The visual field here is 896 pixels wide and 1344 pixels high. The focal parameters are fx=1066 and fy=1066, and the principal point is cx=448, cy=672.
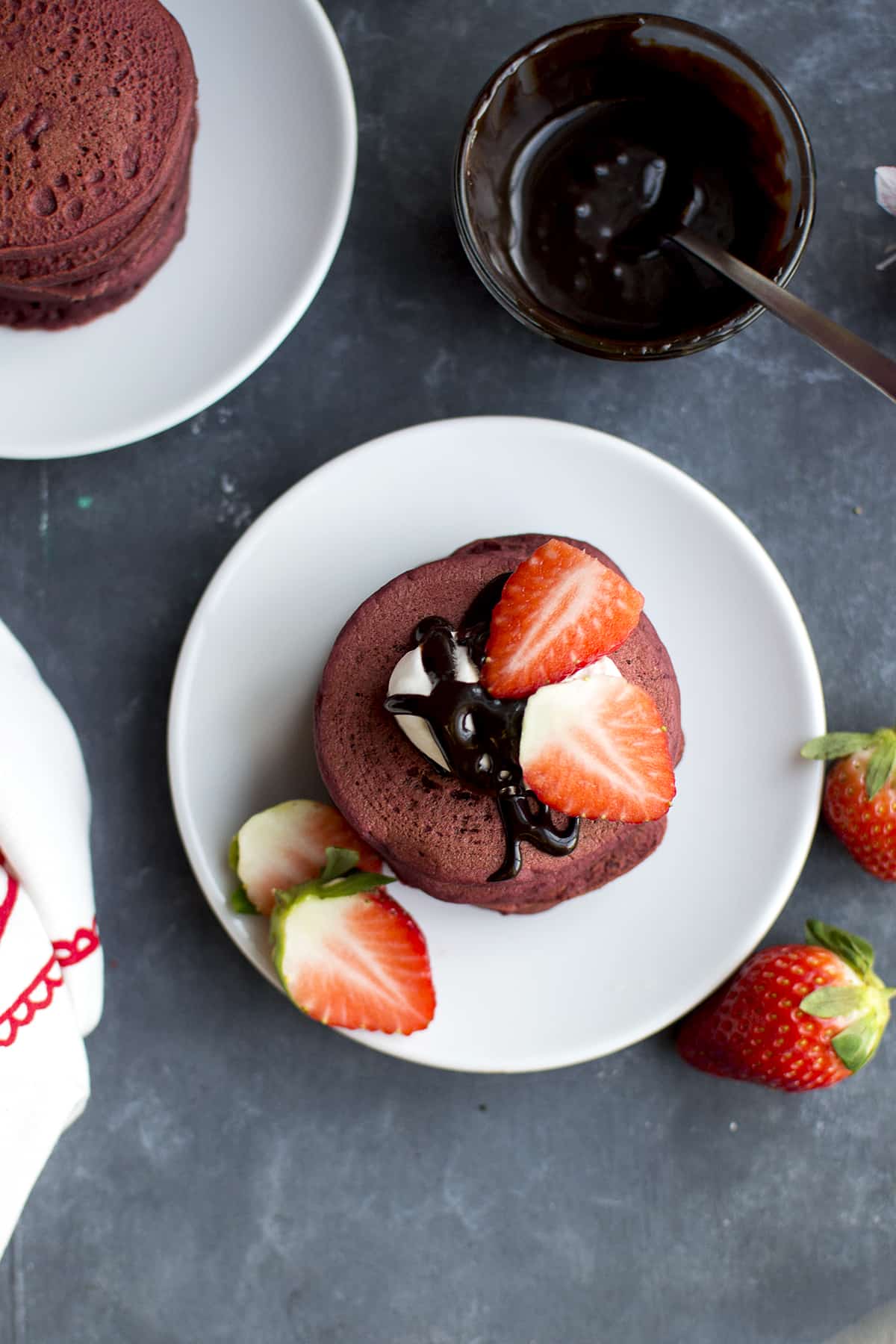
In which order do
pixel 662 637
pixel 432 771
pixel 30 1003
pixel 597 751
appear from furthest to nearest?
pixel 662 637 < pixel 30 1003 < pixel 432 771 < pixel 597 751

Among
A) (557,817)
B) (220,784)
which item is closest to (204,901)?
(220,784)

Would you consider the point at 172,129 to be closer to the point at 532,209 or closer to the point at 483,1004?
the point at 532,209

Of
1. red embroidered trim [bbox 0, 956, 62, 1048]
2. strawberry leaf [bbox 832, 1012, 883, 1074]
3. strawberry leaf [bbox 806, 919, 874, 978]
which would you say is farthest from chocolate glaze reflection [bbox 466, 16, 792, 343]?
red embroidered trim [bbox 0, 956, 62, 1048]

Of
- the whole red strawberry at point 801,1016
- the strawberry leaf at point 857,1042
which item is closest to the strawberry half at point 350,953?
the whole red strawberry at point 801,1016

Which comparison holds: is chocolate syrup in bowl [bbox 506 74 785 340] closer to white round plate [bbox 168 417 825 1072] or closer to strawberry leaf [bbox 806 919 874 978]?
white round plate [bbox 168 417 825 1072]

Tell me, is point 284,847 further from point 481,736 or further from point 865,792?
point 865,792

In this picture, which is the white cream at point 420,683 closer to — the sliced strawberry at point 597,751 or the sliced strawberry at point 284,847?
the sliced strawberry at point 597,751

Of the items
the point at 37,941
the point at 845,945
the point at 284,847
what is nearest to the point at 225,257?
the point at 284,847
